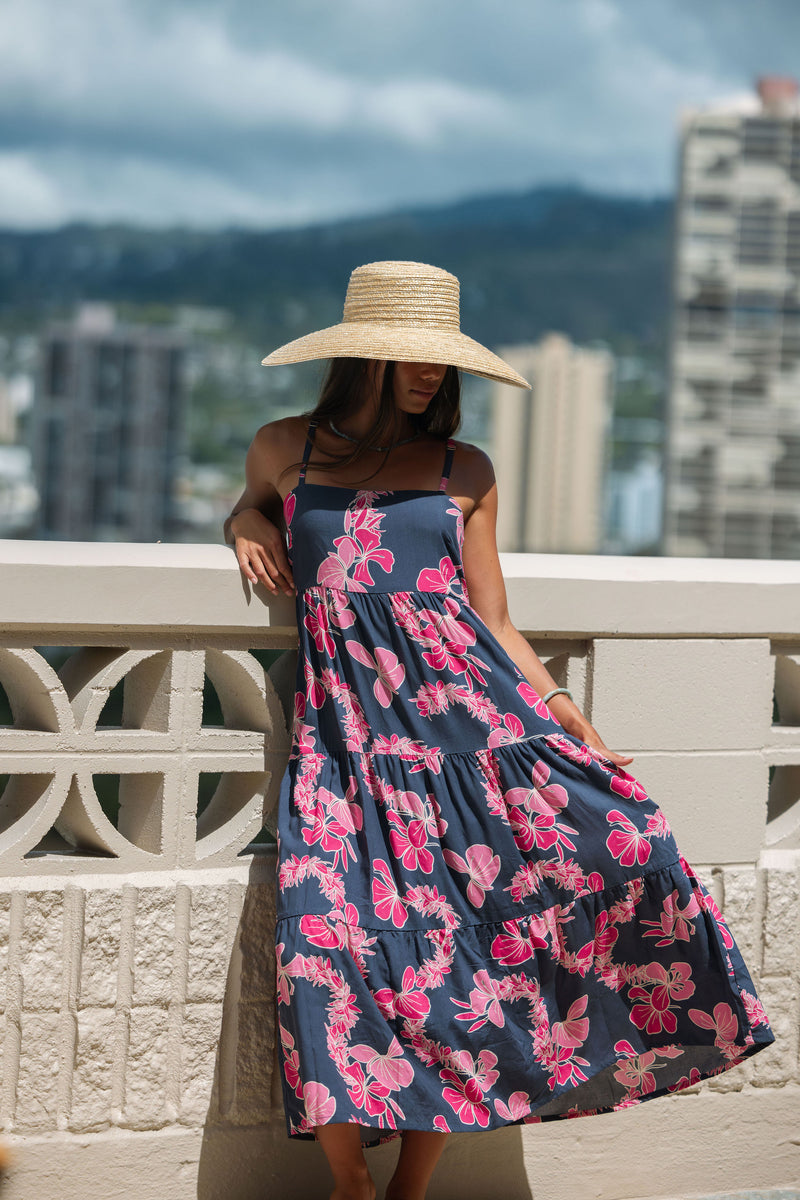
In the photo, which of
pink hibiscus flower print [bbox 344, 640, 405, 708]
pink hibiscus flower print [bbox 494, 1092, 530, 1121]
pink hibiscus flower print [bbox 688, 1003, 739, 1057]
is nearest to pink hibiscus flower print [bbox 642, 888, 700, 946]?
pink hibiscus flower print [bbox 688, 1003, 739, 1057]

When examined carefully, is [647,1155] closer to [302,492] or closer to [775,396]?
[302,492]

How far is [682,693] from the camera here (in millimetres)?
2660

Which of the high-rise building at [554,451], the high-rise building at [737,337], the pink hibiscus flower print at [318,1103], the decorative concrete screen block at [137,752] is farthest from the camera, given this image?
the high-rise building at [554,451]

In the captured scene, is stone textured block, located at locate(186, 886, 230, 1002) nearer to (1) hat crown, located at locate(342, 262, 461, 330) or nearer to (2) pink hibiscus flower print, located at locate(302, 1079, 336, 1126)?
(2) pink hibiscus flower print, located at locate(302, 1079, 336, 1126)

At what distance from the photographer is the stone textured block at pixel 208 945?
2430 millimetres

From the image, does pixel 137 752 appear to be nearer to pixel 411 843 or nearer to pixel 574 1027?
pixel 411 843

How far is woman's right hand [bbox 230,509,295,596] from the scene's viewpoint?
2.38 metres

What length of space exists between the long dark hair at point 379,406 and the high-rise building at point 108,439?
95.7 metres

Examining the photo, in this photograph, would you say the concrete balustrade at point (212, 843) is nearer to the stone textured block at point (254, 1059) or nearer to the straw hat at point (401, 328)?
the stone textured block at point (254, 1059)

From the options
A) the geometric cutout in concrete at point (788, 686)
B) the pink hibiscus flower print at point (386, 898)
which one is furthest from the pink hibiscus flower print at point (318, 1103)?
the geometric cutout in concrete at point (788, 686)

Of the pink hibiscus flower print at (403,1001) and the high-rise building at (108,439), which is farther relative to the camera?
the high-rise building at (108,439)

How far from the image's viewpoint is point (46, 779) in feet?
7.72

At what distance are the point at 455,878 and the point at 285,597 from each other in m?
0.59

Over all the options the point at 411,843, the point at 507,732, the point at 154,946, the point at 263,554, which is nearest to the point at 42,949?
the point at 154,946
